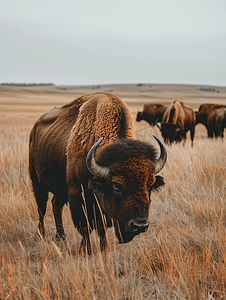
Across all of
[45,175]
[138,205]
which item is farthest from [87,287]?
[45,175]

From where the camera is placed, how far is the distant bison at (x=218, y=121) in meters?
14.3

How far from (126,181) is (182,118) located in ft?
36.9

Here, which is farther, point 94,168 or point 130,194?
point 94,168

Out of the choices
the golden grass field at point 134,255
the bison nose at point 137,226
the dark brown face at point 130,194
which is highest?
the dark brown face at point 130,194

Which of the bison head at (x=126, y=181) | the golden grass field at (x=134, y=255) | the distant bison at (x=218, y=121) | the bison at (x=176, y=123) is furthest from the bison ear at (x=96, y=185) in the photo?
the distant bison at (x=218, y=121)

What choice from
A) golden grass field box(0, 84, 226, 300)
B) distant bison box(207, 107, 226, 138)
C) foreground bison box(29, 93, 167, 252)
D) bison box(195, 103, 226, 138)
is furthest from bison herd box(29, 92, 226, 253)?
bison box(195, 103, 226, 138)

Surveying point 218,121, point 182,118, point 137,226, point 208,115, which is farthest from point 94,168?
point 208,115

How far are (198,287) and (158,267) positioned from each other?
0.51 m

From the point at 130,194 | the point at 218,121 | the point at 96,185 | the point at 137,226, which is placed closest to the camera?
the point at 137,226

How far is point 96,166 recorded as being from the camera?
7.57 feet

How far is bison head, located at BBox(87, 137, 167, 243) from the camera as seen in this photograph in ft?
6.97

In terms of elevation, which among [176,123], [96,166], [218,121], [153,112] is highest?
[153,112]

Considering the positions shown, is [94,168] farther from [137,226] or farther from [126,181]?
[137,226]

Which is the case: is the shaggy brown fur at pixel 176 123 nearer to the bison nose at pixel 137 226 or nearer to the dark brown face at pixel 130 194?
the dark brown face at pixel 130 194
